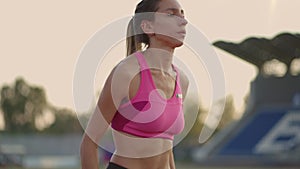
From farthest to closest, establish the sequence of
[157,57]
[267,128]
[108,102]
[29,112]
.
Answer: [29,112] → [267,128] → [157,57] → [108,102]

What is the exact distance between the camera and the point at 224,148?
47.3 m

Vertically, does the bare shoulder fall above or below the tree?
above

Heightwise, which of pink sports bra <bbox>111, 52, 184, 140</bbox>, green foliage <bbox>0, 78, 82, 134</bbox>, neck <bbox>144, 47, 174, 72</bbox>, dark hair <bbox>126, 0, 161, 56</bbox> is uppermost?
dark hair <bbox>126, 0, 161, 56</bbox>

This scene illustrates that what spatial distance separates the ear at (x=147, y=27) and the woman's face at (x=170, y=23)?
2cm

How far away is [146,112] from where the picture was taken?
3.62m

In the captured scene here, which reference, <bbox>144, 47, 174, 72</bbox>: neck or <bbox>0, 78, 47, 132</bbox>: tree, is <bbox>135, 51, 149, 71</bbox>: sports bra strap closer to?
<bbox>144, 47, 174, 72</bbox>: neck

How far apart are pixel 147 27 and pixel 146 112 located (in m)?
0.38

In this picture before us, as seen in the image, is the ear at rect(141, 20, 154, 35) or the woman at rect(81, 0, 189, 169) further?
the ear at rect(141, 20, 154, 35)

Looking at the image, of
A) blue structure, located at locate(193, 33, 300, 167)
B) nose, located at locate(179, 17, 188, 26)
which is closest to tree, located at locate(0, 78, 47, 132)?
blue structure, located at locate(193, 33, 300, 167)

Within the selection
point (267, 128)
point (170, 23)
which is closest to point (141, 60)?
point (170, 23)

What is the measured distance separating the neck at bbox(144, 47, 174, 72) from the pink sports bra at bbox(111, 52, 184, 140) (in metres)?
0.04

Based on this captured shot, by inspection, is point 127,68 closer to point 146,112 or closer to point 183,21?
point 146,112

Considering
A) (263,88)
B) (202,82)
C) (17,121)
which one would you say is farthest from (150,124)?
(17,121)

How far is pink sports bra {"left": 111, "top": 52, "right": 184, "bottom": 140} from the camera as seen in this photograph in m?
3.60
